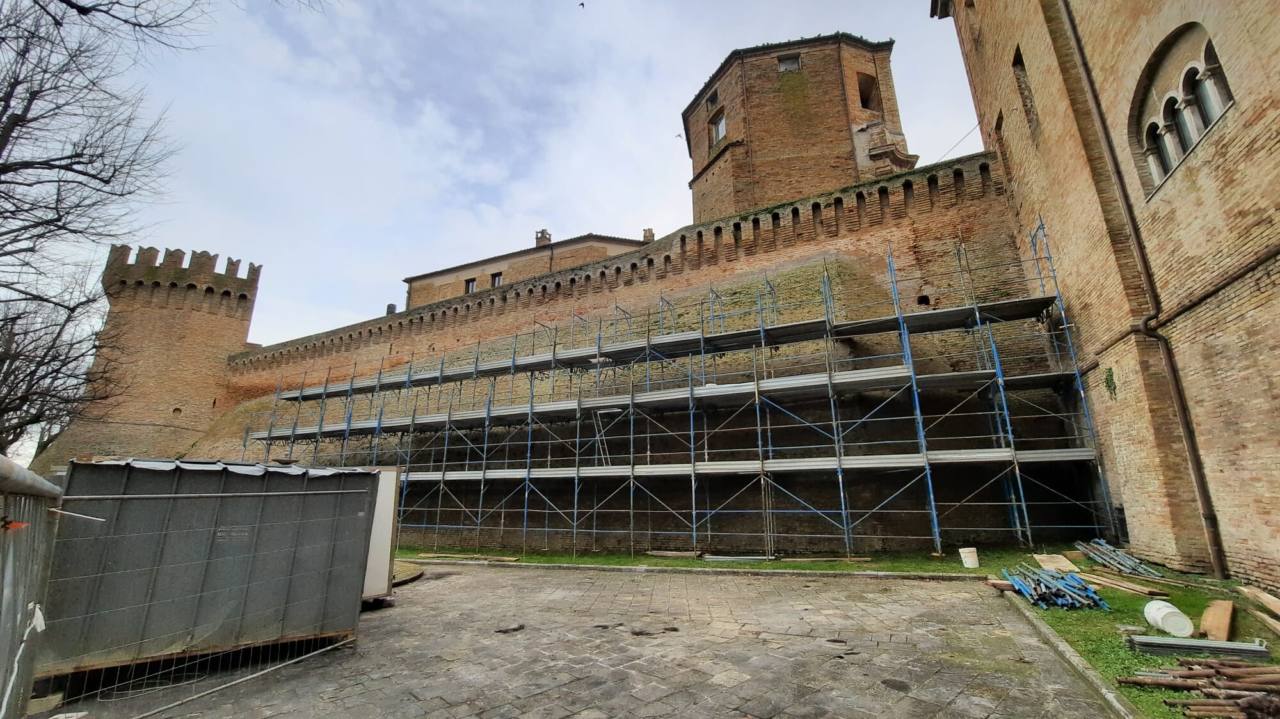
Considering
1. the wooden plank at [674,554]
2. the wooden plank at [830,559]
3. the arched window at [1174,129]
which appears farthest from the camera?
the wooden plank at [674,554]

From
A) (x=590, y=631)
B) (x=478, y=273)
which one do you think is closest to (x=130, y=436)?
(x=478, y=273)

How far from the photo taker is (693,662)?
14.4 feet

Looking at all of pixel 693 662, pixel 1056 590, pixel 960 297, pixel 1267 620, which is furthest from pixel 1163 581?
pixel 960 297

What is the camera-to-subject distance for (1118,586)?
5859 mm

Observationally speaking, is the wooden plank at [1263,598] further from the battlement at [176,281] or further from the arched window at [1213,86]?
the battlement at [176,281]

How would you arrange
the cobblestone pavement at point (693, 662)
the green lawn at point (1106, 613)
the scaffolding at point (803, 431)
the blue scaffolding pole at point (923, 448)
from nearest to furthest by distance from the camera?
the cobblestone pavement at point (693, 662) → the green lawn at point (1106, 613) → the blue scaffolding pole at point (923, 448) → the scaffolding at point (803, 431)

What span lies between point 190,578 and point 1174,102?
458 inches

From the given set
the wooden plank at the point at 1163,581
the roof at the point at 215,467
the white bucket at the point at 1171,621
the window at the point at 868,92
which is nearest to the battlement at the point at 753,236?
the window at the point at 868,92

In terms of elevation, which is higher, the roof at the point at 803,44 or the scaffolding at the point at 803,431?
the roof at the point at 803,44

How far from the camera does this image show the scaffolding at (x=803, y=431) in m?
9.36

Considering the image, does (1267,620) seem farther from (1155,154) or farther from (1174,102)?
(1174,102)

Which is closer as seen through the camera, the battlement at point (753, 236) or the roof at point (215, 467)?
the roof at point (215, 467)

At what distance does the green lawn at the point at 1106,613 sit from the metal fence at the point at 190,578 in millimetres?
5648

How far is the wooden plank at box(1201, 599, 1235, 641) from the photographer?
4121mm
